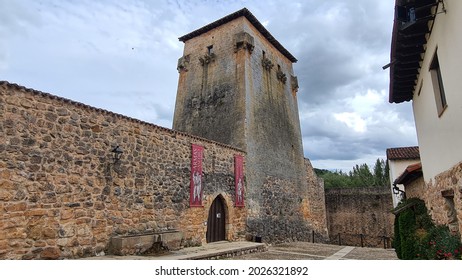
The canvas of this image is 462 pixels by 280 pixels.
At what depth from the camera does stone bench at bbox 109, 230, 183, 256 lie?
7.40m

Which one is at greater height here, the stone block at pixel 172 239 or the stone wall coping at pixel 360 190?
the stone wall coping at pixel 360 190

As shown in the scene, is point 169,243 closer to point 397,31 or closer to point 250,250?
point 250,250

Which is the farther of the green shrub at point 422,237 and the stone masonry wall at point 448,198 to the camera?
the green shrub at point 422,237

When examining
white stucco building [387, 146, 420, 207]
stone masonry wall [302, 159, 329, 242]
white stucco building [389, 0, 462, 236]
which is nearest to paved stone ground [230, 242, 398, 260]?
white stucco building [389, 0, 462, 236]

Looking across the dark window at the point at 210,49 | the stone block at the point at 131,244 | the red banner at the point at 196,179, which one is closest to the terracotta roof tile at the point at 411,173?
Result: the red banner at the point at 196,179

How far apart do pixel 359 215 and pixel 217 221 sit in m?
13.2

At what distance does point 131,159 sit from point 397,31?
6.94m

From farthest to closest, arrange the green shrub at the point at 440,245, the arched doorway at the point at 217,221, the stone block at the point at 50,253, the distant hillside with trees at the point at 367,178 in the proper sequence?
the distant hillside with trees at the point at 367,178 < the arched doorway at the point at 217,221 < the stone block at the point at 50,253 < the green shrub at the point at 440,245

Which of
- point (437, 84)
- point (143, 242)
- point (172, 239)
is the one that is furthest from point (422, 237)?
point (143, 242)

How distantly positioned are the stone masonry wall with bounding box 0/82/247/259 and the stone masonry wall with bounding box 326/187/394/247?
13.9 metres

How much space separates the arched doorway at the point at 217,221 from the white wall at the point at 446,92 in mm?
6940

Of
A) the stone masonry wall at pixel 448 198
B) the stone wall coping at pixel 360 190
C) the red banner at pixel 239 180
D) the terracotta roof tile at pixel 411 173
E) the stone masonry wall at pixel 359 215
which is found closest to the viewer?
the stone masonry wall at pixel 448 198

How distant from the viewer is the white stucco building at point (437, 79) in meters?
4.47

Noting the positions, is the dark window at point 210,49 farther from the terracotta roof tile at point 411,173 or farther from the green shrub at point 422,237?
the green shrub at point 422,237
